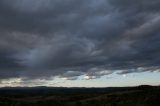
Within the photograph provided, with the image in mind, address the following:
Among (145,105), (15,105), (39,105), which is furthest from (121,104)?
(15,105)

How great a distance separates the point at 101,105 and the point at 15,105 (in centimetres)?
3307

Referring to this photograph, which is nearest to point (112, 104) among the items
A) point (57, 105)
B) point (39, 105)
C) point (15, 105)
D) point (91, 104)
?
point (91, 104)

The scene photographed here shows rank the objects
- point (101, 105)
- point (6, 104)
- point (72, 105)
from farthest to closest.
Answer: point (6, 104), point (72, 105), point (101, 105)

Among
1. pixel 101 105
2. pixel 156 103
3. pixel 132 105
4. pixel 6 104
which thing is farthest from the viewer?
pixel 6 104

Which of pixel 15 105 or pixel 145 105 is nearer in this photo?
pixel 145 105

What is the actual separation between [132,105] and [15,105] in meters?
44.7

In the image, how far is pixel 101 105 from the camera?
323 ft

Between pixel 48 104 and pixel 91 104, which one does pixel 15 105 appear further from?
pixel 91 104

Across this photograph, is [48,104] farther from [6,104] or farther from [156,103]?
[156,103]

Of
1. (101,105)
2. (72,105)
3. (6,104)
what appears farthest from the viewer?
(6,104)

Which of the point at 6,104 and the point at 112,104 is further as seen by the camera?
the point at 6,104

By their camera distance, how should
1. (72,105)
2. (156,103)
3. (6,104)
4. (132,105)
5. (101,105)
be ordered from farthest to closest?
(6,104)
(72,105)
(101,105)
(132,105)
(156,103)

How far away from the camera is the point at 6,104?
368 feet

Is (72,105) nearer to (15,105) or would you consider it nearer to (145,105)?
(15,105)
